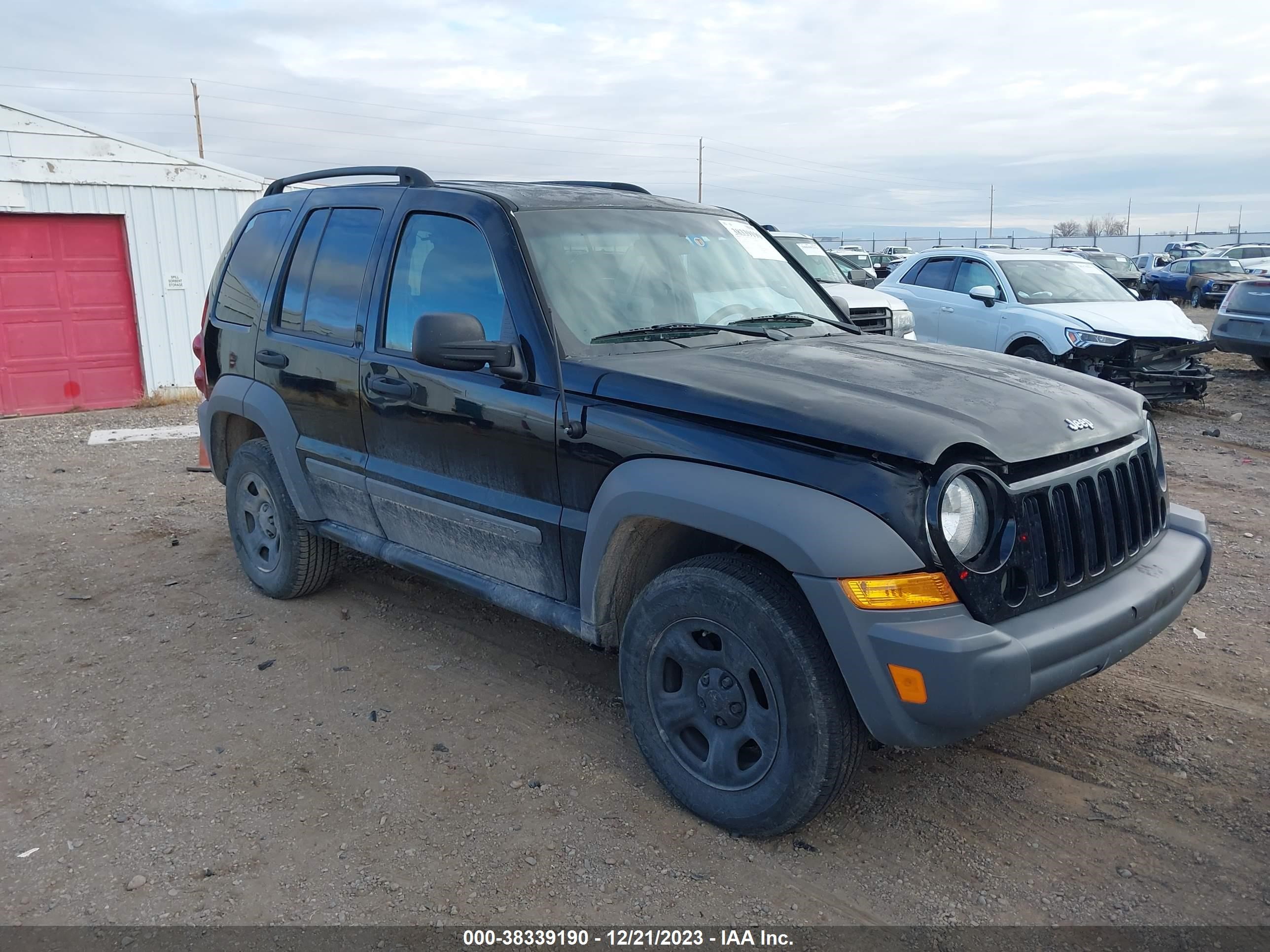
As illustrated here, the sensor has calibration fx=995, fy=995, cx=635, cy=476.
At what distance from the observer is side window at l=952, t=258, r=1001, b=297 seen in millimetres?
11180

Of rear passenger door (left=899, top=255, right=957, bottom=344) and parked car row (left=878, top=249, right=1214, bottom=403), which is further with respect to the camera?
rear passenger door (left=899, top=255, right=957, bottom=344)

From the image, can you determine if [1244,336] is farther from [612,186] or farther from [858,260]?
[858,260]

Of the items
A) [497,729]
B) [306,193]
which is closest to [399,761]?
[497,729]

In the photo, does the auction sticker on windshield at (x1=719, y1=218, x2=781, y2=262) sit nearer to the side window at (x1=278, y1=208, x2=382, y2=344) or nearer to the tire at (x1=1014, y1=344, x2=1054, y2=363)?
the side window at (x1=278, y1=208, x2=382, y2=344)

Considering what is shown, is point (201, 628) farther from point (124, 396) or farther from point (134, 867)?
point (124, 396)

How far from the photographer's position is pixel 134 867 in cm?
309

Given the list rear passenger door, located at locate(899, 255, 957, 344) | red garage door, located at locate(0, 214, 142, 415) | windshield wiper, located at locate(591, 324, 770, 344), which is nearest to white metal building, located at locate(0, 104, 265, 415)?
red garage door, located at locate(0, 214, 142, 415)

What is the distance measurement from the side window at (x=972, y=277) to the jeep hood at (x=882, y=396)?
7890 millimetres

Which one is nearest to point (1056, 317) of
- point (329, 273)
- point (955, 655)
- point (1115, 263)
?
point (329, 273)

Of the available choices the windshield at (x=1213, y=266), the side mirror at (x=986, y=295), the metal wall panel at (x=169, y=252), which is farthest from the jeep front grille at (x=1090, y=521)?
the windshield at (x=1213, y=266)

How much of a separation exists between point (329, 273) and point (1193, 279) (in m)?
28.6

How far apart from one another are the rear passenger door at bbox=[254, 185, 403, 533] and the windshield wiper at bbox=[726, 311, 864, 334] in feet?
5.23

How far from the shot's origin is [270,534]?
5328 mm

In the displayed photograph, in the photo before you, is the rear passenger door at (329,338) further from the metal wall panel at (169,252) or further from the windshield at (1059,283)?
the metal wall panel at (169,252)
